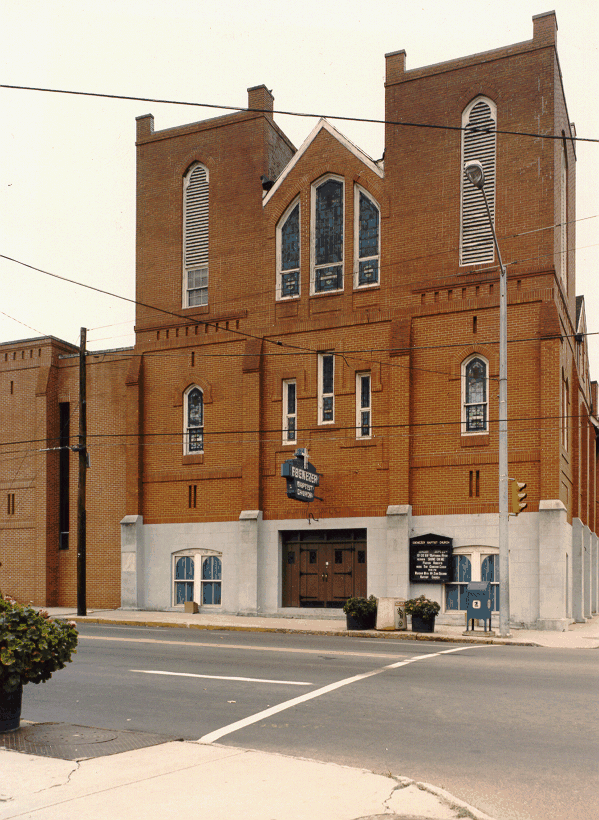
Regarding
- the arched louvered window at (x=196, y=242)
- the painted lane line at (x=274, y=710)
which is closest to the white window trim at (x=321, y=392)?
the arched louvered window at (x=196, y=242)

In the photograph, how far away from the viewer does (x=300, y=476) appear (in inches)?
1040

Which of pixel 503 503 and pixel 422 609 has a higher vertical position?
pixel 503 503

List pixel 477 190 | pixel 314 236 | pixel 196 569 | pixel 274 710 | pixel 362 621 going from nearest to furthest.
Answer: pixel 274 710 → pixel 362 621 → pixel 477 190 → pixel 314 236 → pixel 196 569

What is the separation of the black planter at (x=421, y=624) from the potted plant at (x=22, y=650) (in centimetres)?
1450

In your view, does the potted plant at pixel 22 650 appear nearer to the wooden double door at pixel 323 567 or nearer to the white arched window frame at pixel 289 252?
the wooden double door at pixel 323 567

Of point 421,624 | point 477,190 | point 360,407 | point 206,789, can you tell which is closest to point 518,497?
point 421,624

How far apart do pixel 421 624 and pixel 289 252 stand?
44.1ft

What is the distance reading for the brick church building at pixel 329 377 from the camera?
85.9ft

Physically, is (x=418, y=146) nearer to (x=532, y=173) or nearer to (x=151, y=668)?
(x=532, y=173)

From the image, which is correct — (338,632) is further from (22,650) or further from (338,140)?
(338,140)

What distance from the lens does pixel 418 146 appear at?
28125 millimetres

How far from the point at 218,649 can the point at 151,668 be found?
10.4 feet

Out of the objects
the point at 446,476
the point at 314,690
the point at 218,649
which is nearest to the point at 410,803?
the point at 314,690

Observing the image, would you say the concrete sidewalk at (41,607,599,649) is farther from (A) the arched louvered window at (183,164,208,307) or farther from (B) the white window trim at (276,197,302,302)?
(A) the arched louvered window at (183,164,208,307)
